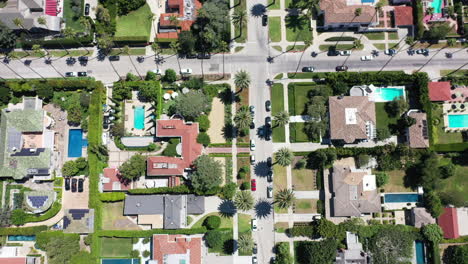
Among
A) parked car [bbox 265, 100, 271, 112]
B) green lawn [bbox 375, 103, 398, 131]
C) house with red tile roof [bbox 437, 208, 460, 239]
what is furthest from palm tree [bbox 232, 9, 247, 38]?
house with red tile roof [bbox 437, 208, 460, 239]

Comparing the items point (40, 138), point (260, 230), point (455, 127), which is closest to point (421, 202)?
point (455, 127)

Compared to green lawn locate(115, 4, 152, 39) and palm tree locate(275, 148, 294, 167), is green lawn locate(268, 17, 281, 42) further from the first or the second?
green lawn locate(115, 4, 152, 39)

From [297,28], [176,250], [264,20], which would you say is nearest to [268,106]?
[297,28]

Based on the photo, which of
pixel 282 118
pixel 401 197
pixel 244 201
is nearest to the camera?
pixel 244 201

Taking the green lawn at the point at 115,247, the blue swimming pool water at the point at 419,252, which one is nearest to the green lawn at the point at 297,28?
the blue swimming pool water at the point at 419,252

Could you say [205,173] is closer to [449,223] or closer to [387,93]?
[387,93]

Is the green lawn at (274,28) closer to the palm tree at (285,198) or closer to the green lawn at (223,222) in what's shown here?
the palm tree at (285,198)

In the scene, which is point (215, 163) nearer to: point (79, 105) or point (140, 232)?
point (140, 232)
